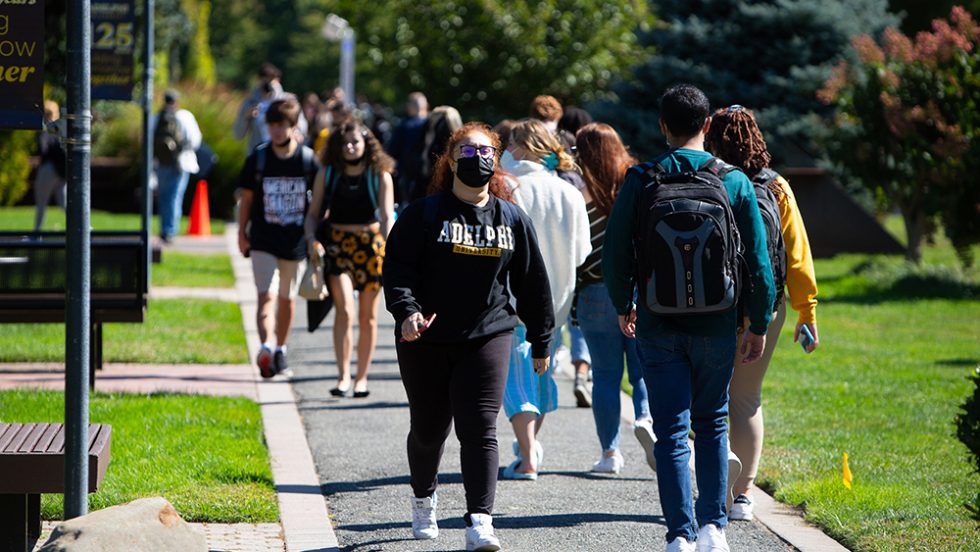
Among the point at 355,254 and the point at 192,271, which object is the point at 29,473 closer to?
the point at 355,254

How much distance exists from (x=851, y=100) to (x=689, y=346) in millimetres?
12605

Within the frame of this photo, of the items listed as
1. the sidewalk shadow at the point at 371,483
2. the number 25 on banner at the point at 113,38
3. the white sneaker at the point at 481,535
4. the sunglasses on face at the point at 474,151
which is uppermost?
the number 25 on banner at the point at 113,38

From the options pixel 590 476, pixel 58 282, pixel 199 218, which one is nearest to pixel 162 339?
pixel 58 282

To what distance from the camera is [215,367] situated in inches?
397

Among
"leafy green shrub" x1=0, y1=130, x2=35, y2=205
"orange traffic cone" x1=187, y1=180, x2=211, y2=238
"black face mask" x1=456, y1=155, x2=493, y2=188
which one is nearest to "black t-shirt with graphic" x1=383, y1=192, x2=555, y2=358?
"black face mask" x1=456, y1=155, x2=493, y2=188

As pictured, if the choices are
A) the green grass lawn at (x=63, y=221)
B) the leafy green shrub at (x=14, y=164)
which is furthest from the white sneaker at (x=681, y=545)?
the leafy green shrub at (x=14, y=164)

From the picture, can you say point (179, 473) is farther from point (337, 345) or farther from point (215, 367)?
point (215, 367)

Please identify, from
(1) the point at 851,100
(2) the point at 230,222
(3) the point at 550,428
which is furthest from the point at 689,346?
(2) the point at 230,222

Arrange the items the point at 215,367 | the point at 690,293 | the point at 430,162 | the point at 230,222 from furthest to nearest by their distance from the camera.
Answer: the point at 230,222, the point at 430,162, the point at 215,367, the point at 690,293

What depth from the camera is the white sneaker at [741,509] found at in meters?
6.23

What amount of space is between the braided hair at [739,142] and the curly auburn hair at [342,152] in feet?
11.2

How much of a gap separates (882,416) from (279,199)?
4.15 metres

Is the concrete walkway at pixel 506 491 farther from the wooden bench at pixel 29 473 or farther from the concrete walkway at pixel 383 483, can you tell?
the wooden bench at pixel 29 473

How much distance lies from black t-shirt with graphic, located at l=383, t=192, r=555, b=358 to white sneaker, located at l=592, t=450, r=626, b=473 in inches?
68.4
